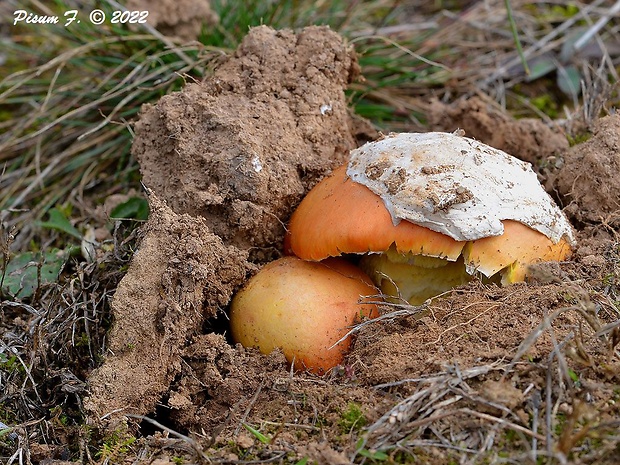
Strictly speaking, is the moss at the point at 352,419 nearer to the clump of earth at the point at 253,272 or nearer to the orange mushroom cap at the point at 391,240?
the clump of earth at the point at 253,272

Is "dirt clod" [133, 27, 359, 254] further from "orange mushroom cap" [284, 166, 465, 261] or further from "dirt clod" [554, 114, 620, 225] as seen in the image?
"dirt clod" [554, 114, 620, 225]

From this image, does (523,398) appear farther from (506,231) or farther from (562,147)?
(562,147)

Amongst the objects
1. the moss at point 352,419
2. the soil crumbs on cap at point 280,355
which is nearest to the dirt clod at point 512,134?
the soil crumbs on cap at point 280,355

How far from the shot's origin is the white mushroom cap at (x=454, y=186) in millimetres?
2059

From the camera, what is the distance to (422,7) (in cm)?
523

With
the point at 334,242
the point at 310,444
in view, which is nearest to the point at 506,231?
the point at 334,242

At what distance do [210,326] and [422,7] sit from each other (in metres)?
3.78

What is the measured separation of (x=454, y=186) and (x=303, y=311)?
0.66 meters

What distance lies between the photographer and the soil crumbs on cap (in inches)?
66.5

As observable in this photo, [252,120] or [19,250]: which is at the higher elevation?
[252,120]

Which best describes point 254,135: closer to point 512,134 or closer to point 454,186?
point 454,186

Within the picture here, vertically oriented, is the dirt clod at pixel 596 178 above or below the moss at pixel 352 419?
above

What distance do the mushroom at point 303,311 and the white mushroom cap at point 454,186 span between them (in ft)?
1.20

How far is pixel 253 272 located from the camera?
242 centimetres
